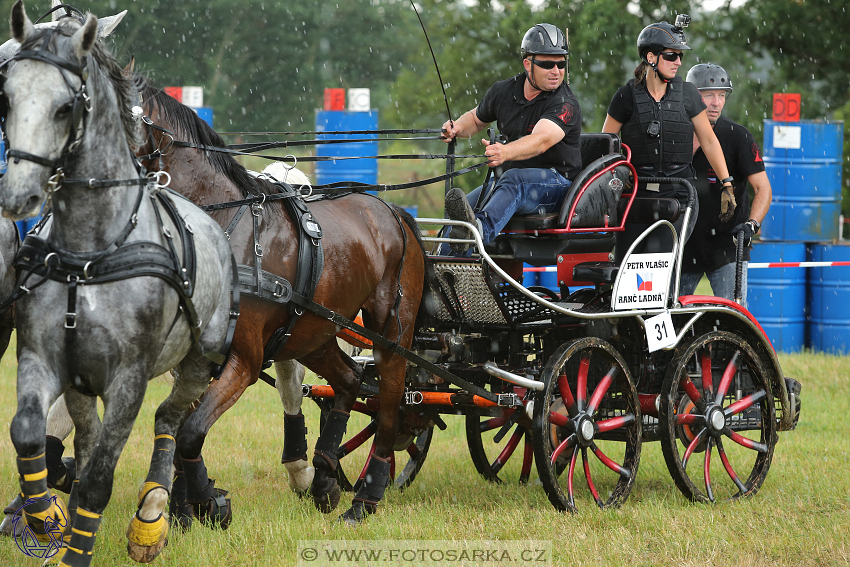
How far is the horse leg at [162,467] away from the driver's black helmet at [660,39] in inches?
124

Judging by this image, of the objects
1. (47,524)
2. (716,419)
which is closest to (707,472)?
(716,419)

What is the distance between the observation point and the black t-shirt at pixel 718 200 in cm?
625

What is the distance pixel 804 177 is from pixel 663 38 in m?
6.48

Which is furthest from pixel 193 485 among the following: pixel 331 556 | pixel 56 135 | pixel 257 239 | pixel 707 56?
pixel 707 56

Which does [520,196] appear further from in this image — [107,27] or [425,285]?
[107,27]

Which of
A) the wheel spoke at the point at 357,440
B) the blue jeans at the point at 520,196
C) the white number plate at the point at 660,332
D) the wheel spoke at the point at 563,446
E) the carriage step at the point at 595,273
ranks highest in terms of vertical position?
the blue jeans at the point at 520,196

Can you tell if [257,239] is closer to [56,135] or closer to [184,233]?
[184,233]

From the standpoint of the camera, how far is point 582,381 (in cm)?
508

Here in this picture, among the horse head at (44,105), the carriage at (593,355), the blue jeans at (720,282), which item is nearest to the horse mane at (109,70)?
the horse head at (44,105)

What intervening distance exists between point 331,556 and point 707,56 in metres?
22.3

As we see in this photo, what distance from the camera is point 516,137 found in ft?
17.5

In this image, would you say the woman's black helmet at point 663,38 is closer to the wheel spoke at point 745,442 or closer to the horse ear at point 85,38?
the wheel spoke at point 745,442

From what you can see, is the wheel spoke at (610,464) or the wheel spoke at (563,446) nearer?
the wheel spoke at (563,446)

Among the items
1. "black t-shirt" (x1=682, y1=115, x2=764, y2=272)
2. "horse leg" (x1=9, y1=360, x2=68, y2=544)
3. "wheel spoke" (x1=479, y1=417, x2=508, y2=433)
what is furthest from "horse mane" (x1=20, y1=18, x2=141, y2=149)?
"black t-shirt" (x1=682, y1=115, x2=764, y2=272)
